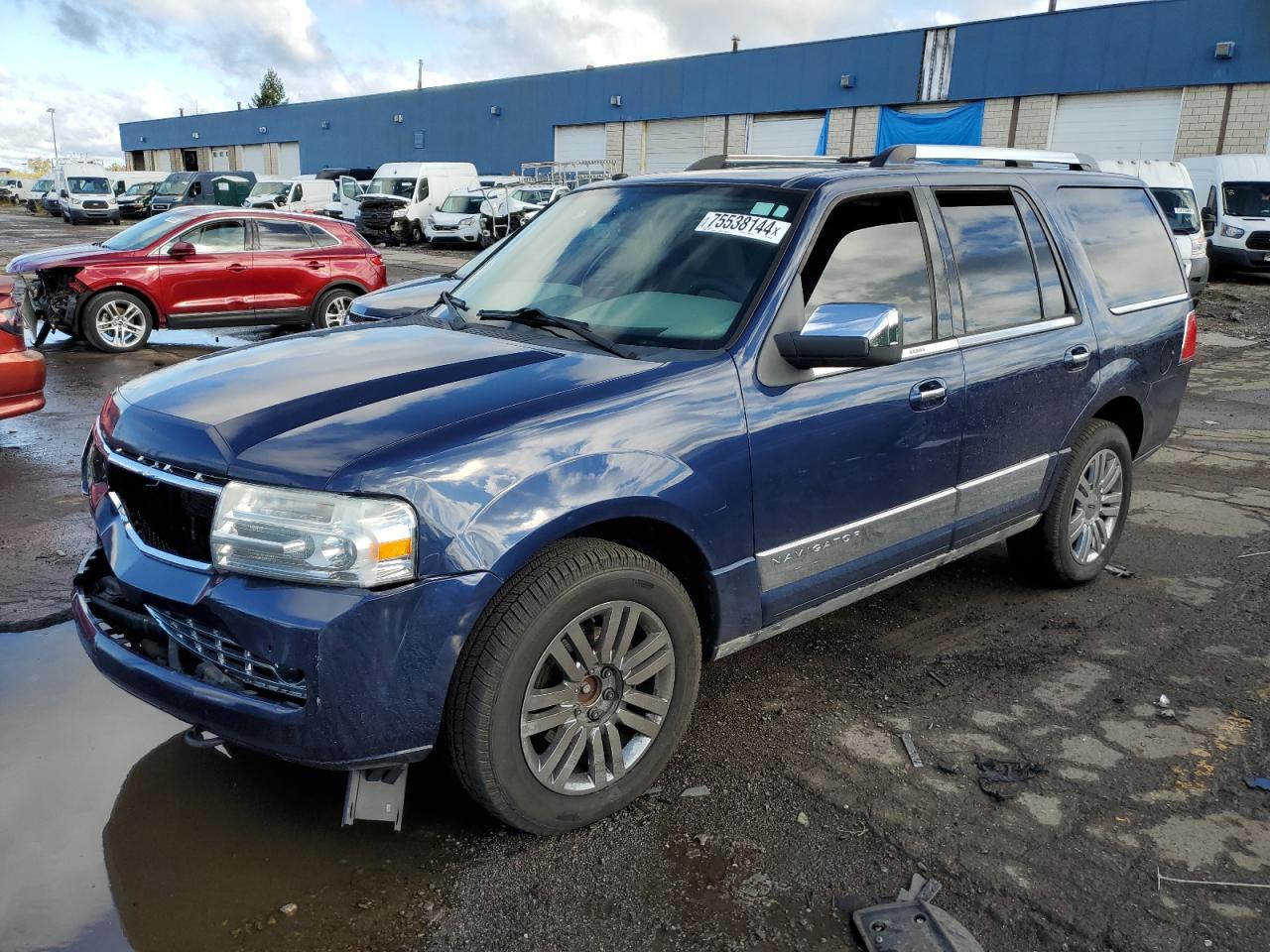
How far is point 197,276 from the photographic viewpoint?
11.6m

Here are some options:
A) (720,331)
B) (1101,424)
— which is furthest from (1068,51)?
(720,331)

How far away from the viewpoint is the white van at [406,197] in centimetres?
3011

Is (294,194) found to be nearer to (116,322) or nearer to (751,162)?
(116,322)

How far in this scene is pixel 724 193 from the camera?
3.69 meters

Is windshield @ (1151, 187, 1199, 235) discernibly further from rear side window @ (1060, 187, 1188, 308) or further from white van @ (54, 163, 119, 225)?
white van @ (54, 163, 119, 225)

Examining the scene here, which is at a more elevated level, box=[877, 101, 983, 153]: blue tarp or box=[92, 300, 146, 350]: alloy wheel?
box=[877, 101, 983, 153]: blue tarp

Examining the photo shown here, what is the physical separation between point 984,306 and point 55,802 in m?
3.61

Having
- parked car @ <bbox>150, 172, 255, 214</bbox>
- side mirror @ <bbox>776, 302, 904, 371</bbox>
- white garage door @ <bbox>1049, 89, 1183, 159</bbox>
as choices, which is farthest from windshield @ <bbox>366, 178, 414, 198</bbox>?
side mirror @ <bbox>776, 302, 904, 371</bbox>

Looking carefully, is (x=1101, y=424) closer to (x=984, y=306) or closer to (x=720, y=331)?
(x=984, y=306)

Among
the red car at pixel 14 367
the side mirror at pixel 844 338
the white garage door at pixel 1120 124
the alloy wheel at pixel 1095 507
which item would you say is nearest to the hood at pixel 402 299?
the side mirror at pixel 844 338

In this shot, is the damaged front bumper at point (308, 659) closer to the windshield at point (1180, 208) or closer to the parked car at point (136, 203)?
the windshield at point (1180, 208)

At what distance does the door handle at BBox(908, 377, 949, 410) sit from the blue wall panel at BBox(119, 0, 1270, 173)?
25750 millimetres

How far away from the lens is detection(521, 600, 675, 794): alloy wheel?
2.78m

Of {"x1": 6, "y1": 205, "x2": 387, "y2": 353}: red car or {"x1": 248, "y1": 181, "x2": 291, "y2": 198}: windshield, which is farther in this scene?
{"x1": 248, "y1": 181, "x2": 291, "y2": 198}: windshield
